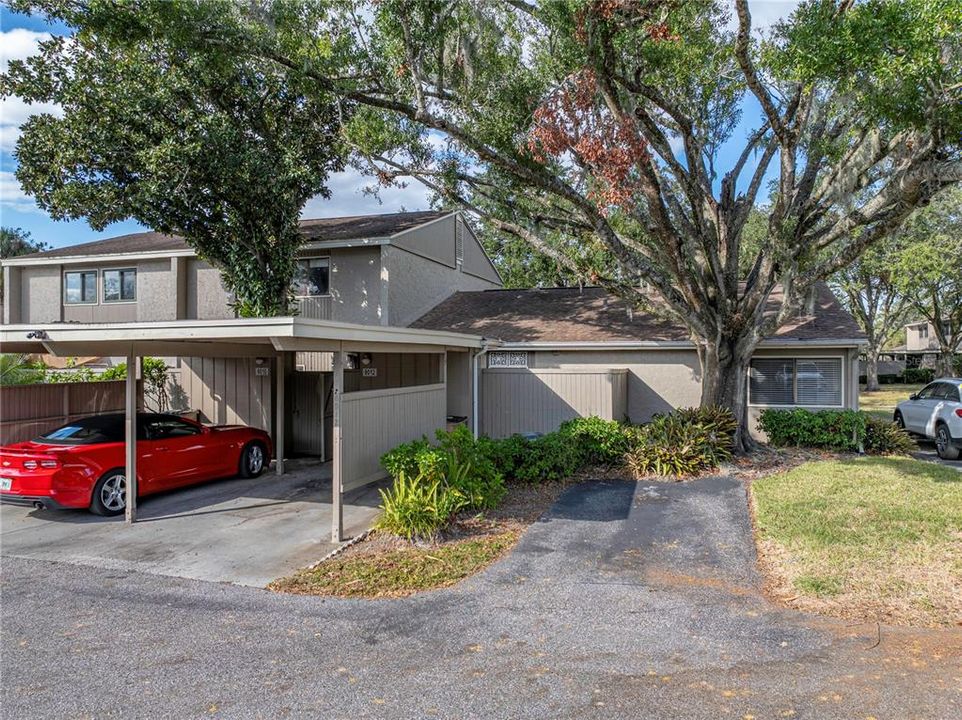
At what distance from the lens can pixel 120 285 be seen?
17047 mm

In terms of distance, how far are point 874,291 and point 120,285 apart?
32.7 meters

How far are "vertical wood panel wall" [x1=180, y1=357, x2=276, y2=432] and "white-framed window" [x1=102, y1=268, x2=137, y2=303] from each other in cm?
441

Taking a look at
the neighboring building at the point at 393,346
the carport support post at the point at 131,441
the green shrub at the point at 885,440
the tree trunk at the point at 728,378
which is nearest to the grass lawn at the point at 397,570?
the neighboring building at the point at 393,346

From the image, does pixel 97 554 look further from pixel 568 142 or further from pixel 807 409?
pixel 807 409

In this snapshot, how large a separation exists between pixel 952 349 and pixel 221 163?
29566 mm

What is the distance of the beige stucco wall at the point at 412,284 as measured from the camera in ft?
50.5

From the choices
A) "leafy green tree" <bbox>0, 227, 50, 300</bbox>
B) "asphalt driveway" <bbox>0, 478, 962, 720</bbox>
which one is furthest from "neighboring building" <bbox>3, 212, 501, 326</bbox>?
"leafy green tree" <bbox>0, 227, 50, 300</bbox>

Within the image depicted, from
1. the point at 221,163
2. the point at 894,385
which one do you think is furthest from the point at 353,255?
the point at 894,385

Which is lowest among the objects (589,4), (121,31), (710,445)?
(710,445)

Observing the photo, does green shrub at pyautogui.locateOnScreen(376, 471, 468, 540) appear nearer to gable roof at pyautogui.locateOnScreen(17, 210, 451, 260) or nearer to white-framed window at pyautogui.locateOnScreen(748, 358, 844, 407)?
white-framed window at pyautogui.locateOnScreen(748, 358, 844, 407)

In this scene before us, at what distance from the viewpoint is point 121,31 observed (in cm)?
1080

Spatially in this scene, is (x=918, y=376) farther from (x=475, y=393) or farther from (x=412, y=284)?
(x=475, y=393)

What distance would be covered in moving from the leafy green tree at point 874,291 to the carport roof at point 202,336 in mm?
22738

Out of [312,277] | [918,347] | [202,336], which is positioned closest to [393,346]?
[202,336]
